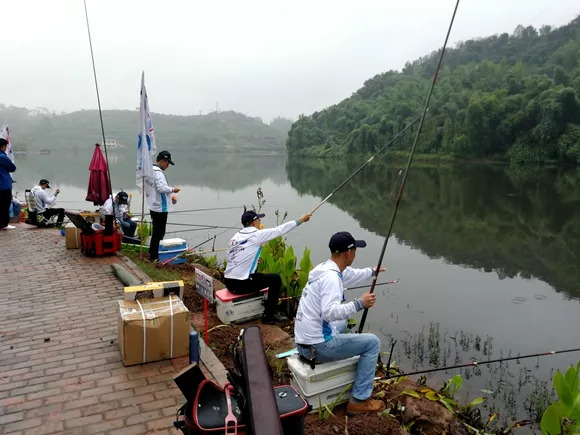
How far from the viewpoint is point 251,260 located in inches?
206

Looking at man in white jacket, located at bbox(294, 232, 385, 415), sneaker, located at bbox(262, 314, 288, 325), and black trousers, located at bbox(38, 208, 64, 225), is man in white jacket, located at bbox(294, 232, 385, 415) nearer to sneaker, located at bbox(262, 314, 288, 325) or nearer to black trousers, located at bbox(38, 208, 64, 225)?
sneaker, located at bbox(262, 314, 288, 325)

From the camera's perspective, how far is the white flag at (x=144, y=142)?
701 centimetres

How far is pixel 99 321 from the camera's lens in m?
5.02

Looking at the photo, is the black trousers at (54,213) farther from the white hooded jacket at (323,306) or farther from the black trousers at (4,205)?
the white hooded jacket at (323,306)

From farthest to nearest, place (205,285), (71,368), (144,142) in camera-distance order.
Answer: (144,142) → (205,285) → (71,368)

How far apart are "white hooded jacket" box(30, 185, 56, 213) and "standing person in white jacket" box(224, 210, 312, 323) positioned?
778 centimetres

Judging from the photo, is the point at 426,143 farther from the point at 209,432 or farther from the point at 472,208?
the point at 209,432

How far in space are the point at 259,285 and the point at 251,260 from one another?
1.30ft

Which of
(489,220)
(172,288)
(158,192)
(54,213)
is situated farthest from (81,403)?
(489,220)

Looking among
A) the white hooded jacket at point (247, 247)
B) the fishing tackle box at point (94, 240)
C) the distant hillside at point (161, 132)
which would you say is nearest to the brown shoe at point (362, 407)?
the white hooded jacket at point (247, 247)

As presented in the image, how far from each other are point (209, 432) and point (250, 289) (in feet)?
10.3

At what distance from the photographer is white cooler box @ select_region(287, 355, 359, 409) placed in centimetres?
354

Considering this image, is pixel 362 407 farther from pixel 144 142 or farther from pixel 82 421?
pixel 144 142

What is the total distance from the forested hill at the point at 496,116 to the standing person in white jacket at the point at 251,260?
68.4 feet
